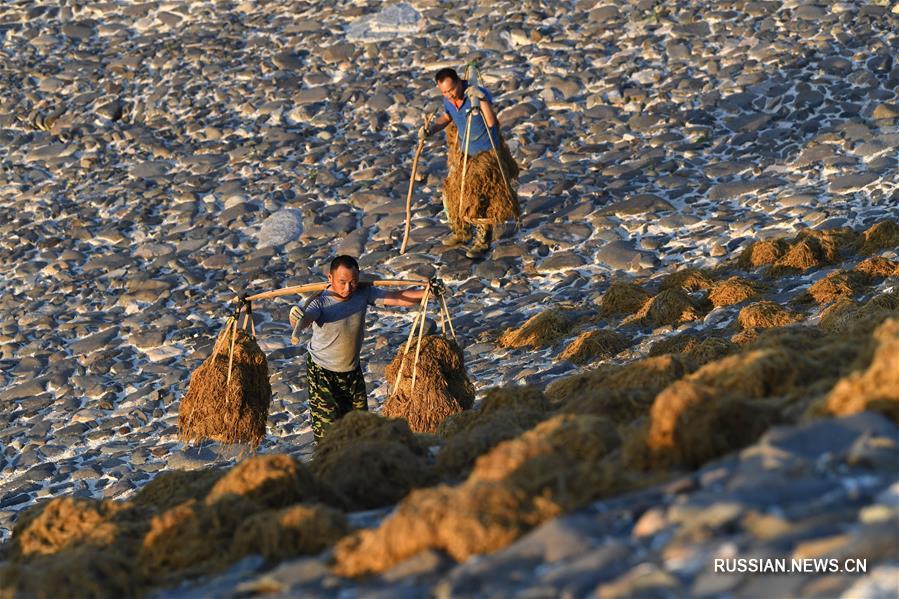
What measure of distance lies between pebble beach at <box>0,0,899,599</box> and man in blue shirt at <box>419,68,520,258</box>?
562 mm

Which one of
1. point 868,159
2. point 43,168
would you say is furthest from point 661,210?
point 43,168

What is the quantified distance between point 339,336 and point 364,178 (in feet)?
18.2

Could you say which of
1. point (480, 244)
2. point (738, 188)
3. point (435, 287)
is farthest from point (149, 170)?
point (435, 287)

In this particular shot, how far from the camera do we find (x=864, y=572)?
156 inches

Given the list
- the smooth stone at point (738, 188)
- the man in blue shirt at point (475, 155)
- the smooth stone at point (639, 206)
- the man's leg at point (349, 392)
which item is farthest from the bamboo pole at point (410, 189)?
the man's leg at point (349, 392)

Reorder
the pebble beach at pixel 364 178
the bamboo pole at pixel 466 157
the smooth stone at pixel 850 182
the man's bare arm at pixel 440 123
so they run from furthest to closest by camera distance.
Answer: the smooth stone at pixel 850 182, the man's bare arm at pixel 440 123, the bamboo pole at pixel 466 157, the pebble beach at pixel 364 178

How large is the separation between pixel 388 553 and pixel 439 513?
0.22 metres

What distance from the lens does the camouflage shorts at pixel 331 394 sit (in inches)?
334

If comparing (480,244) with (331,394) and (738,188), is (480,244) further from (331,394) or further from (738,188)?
(331,394)

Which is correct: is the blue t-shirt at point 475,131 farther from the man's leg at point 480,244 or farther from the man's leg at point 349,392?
the man's leg at point 349,392

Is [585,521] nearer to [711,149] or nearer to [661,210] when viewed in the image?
[661,210]

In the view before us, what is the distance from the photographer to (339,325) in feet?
27.5

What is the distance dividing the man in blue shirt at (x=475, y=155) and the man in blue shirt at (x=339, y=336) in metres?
3.09

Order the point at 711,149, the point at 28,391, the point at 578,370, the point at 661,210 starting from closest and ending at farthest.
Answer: the point at 578,370 → the point at 28,391 → the point at 661,210 → the point at 711,149
